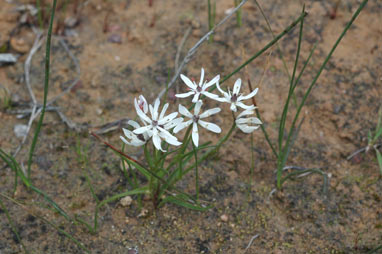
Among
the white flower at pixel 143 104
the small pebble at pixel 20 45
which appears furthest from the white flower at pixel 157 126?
the small pebble at pixel 20 45

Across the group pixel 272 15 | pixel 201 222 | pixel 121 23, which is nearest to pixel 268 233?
pixel 201 222

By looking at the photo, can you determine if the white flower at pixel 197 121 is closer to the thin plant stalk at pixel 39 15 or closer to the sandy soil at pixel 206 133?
the sandy soil at pixel 206 133

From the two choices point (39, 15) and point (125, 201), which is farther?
point (39, 15)

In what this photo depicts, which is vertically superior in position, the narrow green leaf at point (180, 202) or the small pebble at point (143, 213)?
the narrow green leaf at point (180, 202)

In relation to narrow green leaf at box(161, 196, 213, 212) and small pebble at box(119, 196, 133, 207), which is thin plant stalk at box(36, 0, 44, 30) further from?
narrow green leaf at box(161, 196, 213, 212)

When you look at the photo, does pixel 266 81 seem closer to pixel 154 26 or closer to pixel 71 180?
pixel 154 26

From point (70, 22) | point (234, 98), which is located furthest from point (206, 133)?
point (70, 22)

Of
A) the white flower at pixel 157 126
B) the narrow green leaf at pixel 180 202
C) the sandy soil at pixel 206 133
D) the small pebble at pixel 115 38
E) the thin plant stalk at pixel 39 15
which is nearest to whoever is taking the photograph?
the white flower at pixel 157 126

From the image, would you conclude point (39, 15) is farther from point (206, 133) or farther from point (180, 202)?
point (180, 202)
